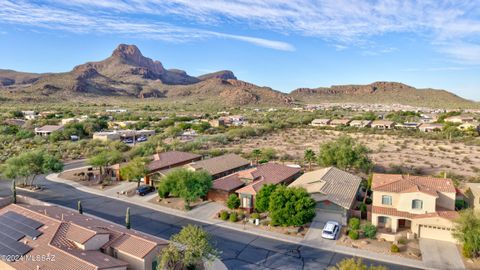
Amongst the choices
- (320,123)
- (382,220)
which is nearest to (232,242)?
(382,220)

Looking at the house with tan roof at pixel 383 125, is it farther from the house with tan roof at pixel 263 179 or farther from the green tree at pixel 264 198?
the green tree at pixel 264 198

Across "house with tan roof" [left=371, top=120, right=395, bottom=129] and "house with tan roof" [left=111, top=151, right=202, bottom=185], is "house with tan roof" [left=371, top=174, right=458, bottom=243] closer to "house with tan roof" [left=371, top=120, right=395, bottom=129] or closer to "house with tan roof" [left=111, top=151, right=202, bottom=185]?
"house with tan roof" [left=111, top=151, right=202, bottom=185]

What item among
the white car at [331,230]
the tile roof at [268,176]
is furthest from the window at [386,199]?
the tile roof at [268,176]

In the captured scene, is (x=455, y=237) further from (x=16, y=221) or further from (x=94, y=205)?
(x=94, y=205)

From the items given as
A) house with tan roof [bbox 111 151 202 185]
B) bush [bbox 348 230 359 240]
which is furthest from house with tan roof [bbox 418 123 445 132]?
bush [bbox 348 230 359 240]

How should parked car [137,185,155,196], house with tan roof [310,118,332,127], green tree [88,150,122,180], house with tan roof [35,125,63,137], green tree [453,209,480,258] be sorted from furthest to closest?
1. house with tan roof [310,118,332,127]
2. house with tan roof [35,125,63,137]
3. green tree [88,150,122,180]
4. parked car [137,185,155,196]
5. green tree [453,209,480,258]
